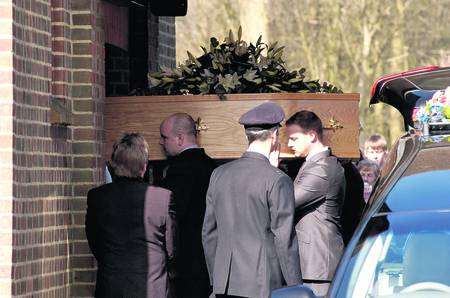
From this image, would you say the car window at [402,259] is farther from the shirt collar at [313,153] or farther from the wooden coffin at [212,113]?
the wooden coffin at [212,113]

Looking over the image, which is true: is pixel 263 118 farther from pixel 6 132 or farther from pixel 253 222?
pixel 6 132

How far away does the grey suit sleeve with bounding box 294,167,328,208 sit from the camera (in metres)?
9.16

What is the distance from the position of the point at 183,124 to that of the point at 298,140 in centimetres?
78

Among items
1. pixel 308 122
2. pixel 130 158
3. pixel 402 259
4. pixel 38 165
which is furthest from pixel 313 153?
pixel 402 259

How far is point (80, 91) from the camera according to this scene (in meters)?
9.89

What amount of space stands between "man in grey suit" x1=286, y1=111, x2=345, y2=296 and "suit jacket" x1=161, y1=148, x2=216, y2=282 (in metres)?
0.62

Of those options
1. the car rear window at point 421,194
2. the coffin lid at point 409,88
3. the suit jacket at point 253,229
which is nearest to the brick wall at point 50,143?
the suit jacket at point 253,229

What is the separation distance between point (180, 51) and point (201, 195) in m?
29.5

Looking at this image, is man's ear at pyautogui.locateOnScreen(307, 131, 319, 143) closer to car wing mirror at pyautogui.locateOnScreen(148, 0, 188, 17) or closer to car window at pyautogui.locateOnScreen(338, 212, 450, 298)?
car wing mirror at pyautogui.locateOnScreen(148, 0, 188, 17)

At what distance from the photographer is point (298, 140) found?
9.38 meters

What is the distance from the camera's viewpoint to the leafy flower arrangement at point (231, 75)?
10195 mm

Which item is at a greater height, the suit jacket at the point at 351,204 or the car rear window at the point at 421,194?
the car rear window at the point at 421,194

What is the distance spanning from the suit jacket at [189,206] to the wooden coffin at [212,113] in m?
0.74

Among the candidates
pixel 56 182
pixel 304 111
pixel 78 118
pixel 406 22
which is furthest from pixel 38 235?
pixel 406 22
